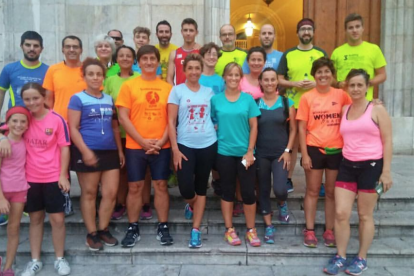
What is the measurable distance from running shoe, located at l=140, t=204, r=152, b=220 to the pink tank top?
231 centimetres

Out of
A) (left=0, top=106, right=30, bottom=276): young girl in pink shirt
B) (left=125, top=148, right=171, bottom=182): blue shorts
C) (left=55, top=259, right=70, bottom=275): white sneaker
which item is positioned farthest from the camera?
(left=125, top=148, right=171, bottom=182): blue shorts

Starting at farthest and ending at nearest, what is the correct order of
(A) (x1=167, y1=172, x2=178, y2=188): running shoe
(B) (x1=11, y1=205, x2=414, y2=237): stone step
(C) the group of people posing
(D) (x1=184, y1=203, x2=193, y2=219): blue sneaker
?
(A) (x1=167, y1=172, x2=178, y2=188): running shoe, (D) (x1=184, y1=203, x2=193, y2=219): blue sneaker, (B) (x1=11, y1=205, x2=414, y2=237): stone step, (C) the group of people posing

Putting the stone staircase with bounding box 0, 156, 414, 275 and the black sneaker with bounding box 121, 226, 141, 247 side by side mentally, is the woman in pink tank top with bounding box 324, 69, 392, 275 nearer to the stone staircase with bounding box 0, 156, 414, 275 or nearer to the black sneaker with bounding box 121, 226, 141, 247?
the stone staircase with bounding box 0, 156, 414, 275

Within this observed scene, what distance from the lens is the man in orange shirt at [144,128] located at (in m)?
3.78

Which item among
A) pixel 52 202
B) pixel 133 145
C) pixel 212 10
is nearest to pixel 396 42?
pixel 212 10

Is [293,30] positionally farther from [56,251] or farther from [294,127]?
[56,251]

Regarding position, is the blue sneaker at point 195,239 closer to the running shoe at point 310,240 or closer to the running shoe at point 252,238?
the running shoe at point 252,238

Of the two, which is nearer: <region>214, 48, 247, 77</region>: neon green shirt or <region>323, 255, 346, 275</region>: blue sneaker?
<region>323, 255, 346, 275</region>: blue sneaker

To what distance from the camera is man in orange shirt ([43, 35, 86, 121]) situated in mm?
3988

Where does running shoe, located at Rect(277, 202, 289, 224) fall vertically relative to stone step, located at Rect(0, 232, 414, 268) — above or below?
above

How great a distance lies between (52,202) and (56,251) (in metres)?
0.54

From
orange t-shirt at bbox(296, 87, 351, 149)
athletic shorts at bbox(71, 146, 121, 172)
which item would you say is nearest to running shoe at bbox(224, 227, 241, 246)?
orange t-shirt at bbox(296, 87, 351, 149)

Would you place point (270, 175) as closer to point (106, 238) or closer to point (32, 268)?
point (106, 238)

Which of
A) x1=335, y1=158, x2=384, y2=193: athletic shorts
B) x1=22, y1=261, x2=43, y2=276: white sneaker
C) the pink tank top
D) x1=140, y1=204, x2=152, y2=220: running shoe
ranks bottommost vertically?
x1=22, y1=261, x2=43, y2=276: white sneaker
